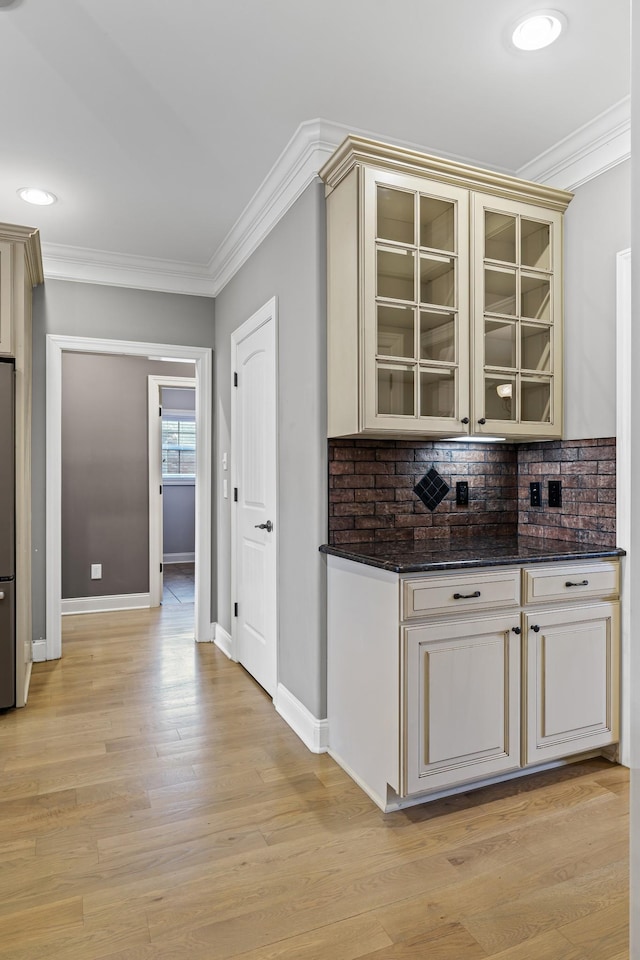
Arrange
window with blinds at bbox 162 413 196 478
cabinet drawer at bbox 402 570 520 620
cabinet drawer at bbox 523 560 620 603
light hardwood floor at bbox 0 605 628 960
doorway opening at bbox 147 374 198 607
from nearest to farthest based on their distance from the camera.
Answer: light hardwood floor at bbox 0 605 628 960 → cabinet drawer at bbox 402 570 520 620 → cabinet drawer at bbox 523 560 620 603 → doorway opening at bbox 147 374 198 607 → window with blinds at bbox 162 413 196 478

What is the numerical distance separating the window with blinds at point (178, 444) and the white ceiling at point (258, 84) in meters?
5.68

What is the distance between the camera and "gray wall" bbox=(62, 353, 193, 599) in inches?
206

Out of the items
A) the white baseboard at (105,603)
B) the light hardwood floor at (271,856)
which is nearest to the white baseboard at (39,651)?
the light hardwood floor at (271,856)

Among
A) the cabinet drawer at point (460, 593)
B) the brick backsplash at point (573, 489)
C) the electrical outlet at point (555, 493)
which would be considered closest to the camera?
the cabinet drawer at point (460, 593)

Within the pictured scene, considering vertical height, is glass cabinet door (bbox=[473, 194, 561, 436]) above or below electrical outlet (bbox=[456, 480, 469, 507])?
above

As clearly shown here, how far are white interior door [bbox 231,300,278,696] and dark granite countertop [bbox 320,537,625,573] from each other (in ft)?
2.46

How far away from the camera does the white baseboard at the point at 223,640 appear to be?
401 centimetres

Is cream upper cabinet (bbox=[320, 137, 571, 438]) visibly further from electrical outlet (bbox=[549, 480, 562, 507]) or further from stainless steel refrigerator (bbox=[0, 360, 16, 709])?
stainless steel refrigerator (bbox=[0, 360, 16, 709])

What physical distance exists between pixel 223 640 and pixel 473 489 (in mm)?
2128

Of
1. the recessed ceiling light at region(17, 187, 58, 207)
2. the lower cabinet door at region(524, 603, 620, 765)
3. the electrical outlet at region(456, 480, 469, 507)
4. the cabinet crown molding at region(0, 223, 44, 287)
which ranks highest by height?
the recessed ceiling light at region(17, 187, 58, 207)

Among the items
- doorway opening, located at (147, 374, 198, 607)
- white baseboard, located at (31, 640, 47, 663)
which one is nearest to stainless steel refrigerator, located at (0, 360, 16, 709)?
white baseboard, located at (31, 640, 47, 663)

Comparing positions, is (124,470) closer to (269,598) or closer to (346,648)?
(269,598)

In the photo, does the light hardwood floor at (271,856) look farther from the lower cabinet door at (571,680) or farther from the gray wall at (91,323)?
the gray wall at (91,323)

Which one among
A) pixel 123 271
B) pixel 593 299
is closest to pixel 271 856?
pixel 593 299
